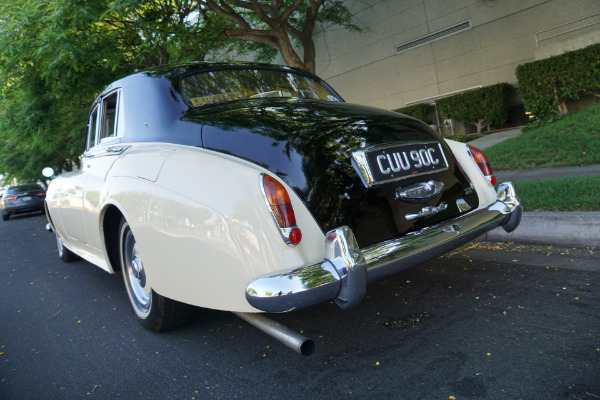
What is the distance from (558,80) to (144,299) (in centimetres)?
1121

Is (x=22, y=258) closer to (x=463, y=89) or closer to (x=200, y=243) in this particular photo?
(x=200, y=243)

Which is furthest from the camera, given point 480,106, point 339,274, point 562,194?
point 480,106

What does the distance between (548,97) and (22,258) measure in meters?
11.7

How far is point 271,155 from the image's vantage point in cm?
246

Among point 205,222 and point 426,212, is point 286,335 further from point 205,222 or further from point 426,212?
point 426,212

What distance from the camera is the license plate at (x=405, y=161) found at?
2588 millimetres

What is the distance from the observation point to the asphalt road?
226 cm

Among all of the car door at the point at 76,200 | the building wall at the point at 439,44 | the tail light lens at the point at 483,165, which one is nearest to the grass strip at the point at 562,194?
the tail light lens at the point at 483,165

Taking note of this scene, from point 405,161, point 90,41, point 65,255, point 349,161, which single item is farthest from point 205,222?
point 90,41

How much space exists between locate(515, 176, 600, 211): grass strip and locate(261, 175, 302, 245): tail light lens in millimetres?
3411

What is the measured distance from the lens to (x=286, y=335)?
2.22 meters

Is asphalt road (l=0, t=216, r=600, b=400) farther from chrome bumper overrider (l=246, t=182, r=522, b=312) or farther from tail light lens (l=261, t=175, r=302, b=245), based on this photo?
tail light lens (l=261, t=175, r=302, b=245)

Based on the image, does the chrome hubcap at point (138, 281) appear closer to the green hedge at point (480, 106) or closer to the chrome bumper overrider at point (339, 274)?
the chrome bumper overrider at point (339, 274)

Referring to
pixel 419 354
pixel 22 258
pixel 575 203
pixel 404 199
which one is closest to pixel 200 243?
pixel 404 199
